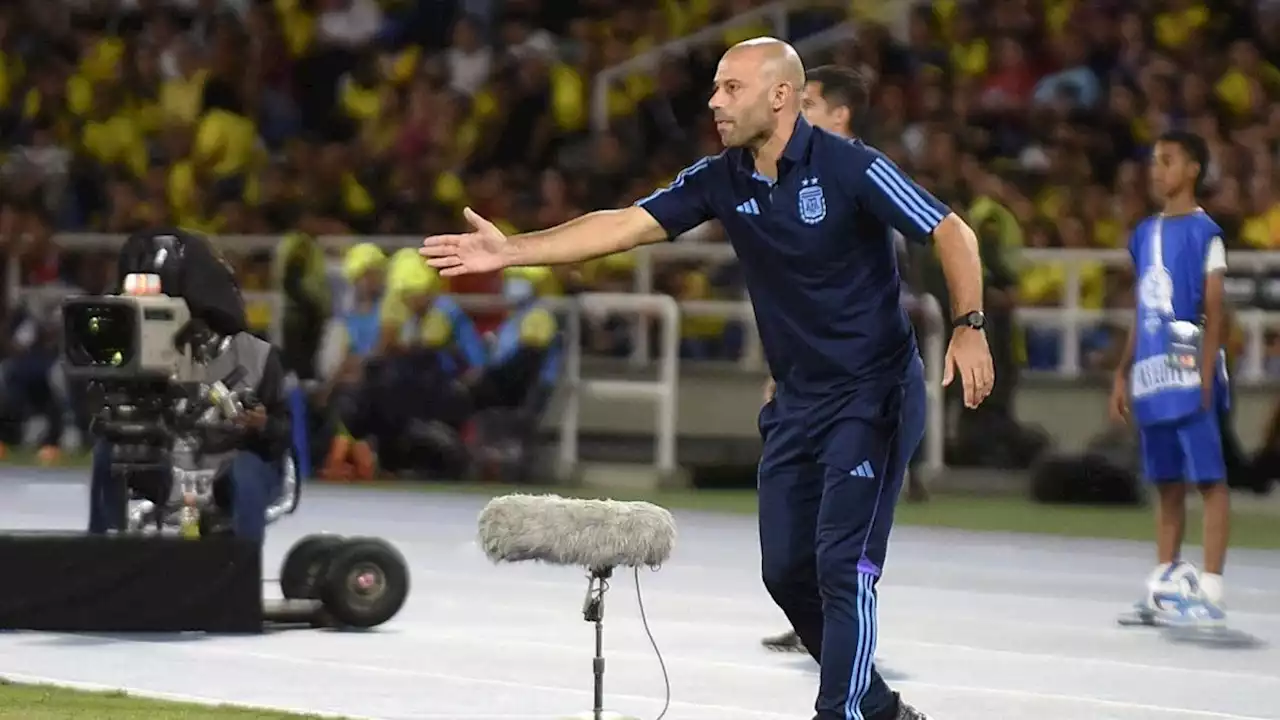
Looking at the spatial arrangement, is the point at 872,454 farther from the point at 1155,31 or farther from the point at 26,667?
the point at 1155,31

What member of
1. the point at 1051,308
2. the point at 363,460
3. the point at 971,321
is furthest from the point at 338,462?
the point at 971,321

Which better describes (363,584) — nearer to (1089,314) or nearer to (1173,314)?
(1173,314)

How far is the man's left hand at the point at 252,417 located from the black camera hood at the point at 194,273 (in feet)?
1.07

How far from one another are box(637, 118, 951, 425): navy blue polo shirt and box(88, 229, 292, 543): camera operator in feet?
11.5

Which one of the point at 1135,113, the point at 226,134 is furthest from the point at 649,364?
the point at 226,134

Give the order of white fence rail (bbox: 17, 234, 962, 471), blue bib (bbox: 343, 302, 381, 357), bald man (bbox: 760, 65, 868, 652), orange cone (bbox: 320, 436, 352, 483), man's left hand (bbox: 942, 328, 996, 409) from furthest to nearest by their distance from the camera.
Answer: blue bib (bbox: 343, 302, 381, 357) < orange cone (bbox: 320, 436, 352, 483) < white fence rail (bbox: 17, 234, 962, 471) < bald man (bbox: 760, 65, 868, 652) < man's left hand (bbox: 942, 328, 996, 409)

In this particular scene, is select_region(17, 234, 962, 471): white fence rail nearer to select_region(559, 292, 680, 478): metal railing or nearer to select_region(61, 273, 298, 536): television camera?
select_region(559, 292, 680, 478): metal railing

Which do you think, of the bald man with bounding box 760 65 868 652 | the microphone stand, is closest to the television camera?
the bald man with bounding box 760 65 868 652

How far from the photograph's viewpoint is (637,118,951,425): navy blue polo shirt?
282 inches

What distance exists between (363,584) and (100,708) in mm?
2440

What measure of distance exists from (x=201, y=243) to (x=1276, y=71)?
12014mm

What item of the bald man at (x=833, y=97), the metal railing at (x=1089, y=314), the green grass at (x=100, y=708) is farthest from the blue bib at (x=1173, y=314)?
the metal railing at (x=1089, y=314)

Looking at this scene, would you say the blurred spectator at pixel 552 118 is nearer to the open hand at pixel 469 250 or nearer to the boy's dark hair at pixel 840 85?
the boy's dark hair at pixel 840 85

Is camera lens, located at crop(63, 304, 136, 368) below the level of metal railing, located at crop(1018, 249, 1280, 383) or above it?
below
